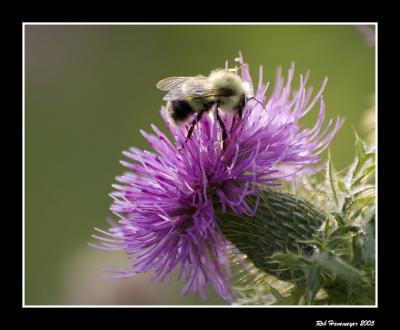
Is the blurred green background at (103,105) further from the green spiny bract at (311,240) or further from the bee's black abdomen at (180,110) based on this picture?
the bee's black abdomen at (180,110)

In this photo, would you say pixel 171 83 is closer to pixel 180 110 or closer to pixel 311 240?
pixel 180 110

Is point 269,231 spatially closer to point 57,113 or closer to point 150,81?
point 150,81

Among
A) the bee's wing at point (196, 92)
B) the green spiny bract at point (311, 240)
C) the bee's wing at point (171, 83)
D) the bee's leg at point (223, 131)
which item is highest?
the bee's wing at point (171, 83)

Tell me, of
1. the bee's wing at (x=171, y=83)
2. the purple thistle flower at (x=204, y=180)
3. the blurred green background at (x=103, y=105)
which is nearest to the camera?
the purple thistle flower at (x=204, y=180)

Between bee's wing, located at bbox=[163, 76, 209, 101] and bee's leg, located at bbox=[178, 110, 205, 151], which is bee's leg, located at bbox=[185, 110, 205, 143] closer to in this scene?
bee's leg, located at bbox=[178, 110, 205, 151]

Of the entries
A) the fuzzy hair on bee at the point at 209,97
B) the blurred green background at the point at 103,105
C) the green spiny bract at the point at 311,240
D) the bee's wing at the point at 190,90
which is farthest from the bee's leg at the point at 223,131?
the blurred green background at the point at 103,105

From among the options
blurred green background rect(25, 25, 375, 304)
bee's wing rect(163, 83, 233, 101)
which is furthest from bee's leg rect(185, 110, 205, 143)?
blurred green background rect(25, 25, 375, 304)
